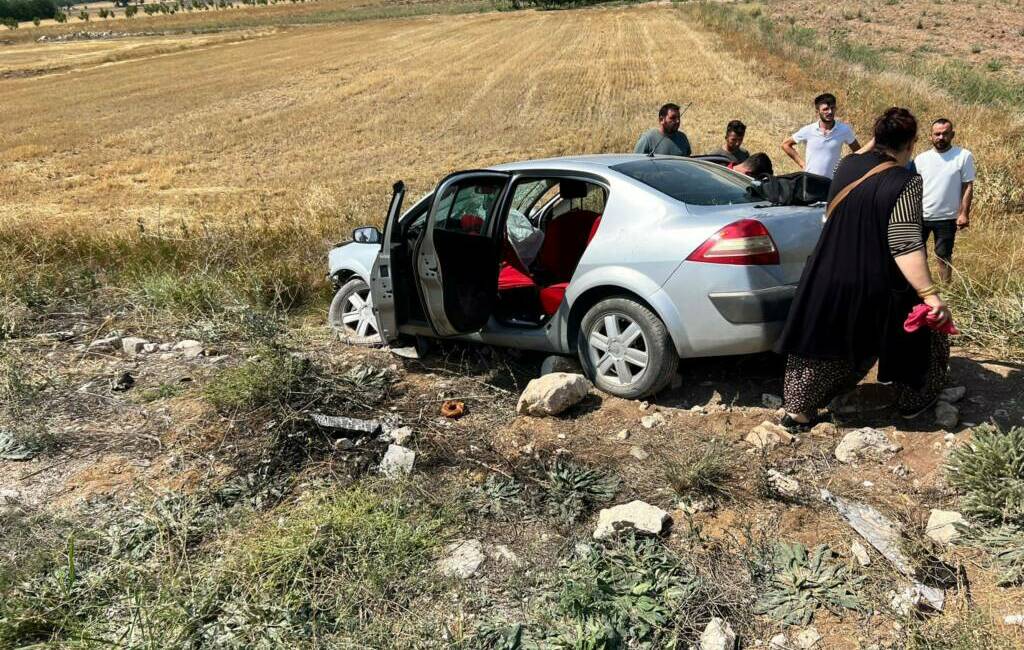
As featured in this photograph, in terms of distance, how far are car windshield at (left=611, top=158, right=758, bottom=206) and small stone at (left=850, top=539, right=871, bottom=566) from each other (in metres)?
2.04

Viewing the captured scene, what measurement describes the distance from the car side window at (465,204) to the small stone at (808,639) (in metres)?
3.11

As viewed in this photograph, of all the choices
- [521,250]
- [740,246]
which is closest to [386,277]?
[521,250]

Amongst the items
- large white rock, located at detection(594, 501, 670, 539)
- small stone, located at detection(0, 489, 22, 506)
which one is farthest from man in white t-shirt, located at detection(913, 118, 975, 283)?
small stone, located at detection(0, 489, 22, 506)

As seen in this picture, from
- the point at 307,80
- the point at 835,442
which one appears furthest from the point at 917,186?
the point at 307,80

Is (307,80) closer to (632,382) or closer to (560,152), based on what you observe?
(560,152)

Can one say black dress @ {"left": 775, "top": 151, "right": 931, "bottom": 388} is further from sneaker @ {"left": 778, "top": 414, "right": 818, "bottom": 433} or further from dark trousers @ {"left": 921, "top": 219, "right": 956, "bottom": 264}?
dark trousers @ {"left": 921, "top": 219, "right": 956, "bottom": 264}

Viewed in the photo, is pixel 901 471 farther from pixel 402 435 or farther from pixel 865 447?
pixel 402 435

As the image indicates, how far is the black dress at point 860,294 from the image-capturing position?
360 cm

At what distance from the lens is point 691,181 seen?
4.70 metres

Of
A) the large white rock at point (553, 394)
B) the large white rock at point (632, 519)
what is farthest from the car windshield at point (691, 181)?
the large white rock at point (632, 519)

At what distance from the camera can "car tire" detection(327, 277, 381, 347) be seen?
231 inches

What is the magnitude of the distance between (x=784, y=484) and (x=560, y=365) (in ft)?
5.76

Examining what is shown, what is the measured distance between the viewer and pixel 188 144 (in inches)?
733

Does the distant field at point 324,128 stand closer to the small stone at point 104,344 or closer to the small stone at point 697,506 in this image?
the small stone at point 104,344
